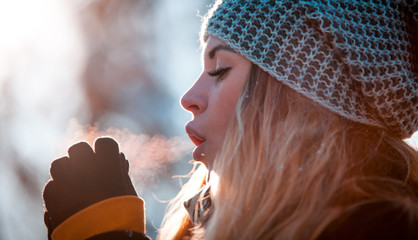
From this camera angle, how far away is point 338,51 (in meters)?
1.57

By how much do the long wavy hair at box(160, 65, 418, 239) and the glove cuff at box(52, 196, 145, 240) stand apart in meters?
0.39

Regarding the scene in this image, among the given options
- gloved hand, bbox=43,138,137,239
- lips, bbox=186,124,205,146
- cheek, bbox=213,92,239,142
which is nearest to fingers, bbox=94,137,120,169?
gloved hand, bbox=43,138,137,239

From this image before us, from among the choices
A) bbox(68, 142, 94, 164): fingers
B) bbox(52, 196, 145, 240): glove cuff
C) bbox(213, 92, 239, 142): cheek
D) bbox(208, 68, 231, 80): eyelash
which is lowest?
bbox(52, 196, 145, 240): glove cuff

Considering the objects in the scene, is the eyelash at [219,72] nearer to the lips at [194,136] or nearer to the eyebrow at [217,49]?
the eyebrow at [217,49]

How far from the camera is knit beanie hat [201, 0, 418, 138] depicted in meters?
1.57

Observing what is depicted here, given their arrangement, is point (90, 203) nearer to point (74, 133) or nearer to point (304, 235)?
point (304, 235)

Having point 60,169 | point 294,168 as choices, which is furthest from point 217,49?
point 60,169

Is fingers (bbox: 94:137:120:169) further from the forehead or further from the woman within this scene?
the forehead

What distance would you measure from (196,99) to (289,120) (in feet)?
1.67

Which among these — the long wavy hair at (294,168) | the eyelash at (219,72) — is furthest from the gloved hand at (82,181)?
the eyelash at (219,72)

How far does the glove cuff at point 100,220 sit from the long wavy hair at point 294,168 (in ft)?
1.27

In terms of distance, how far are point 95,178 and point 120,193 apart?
0.16m

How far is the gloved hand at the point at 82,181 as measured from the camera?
1674mm

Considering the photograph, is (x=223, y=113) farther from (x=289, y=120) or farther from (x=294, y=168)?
(x=294, y=168)
